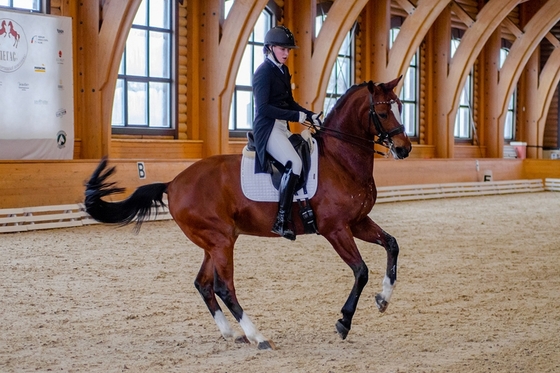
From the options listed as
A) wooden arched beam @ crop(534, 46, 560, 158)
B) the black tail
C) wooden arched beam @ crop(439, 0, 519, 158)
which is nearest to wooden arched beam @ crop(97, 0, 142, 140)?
the black tail

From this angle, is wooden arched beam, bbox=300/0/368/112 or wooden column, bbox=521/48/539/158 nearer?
wooden arched beam, bbox=300/0/368/112

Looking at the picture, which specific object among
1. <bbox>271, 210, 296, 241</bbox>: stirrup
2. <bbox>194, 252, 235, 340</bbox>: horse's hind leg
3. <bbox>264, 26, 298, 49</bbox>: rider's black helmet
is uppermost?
<bbox>264, 26, 298, 49</bbox>: rider's black helmet

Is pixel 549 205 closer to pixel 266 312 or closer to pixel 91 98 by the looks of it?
pixel 91 98

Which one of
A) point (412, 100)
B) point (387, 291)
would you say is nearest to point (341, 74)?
point (412, 100)

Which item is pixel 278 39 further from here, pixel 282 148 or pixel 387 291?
pixel 387 291

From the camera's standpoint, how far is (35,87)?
10914 mm

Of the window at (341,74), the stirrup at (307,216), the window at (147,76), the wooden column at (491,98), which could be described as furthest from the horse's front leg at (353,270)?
the wooden column at (491,98)

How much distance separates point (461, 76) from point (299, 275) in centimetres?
1341

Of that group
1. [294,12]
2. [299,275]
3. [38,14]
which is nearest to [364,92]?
[299,275]

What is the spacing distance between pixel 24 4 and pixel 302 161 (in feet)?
27.3

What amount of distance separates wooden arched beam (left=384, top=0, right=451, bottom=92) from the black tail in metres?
12.4

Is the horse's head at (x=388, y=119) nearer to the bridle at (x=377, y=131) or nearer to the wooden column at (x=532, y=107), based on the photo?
the bridle at (x=377, y=131)

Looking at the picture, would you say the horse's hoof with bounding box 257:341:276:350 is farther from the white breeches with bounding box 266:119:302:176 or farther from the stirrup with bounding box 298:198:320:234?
the white breeches with bounding box 266:119:302:176

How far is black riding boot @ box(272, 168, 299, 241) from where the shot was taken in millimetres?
4664
